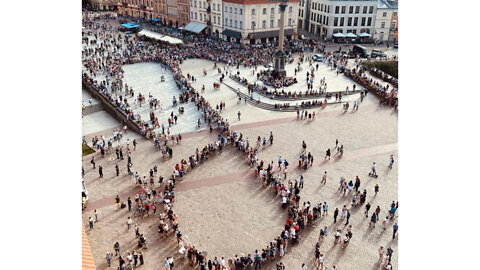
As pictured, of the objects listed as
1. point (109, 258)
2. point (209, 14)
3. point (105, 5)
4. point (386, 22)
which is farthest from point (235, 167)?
point (105, 5)

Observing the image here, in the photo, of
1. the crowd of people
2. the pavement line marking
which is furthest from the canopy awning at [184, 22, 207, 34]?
the pavement line marking

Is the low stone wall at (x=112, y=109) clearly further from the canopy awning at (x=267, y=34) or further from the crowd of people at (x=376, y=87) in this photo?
the canopy awning at (x=267, y=34)

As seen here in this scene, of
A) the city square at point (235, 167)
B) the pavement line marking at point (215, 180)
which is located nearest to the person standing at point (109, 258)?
the city square at point (235, 167)

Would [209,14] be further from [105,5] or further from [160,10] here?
[105,5]

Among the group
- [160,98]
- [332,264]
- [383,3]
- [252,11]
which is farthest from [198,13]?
[332,264]

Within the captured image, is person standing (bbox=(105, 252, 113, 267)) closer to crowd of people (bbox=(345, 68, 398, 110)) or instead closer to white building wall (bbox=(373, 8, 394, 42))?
crowd of people (bbox=(345, 68, 398, 110))

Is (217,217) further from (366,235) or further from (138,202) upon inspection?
(366,235)
